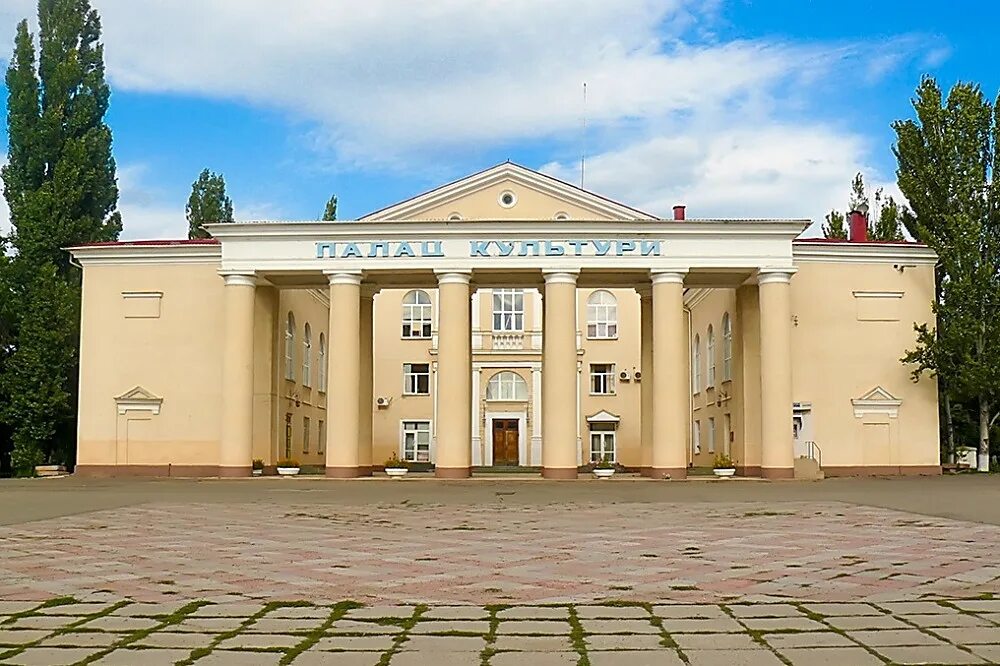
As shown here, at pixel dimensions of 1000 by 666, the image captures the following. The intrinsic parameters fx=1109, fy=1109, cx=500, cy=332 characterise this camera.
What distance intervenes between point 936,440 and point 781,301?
291 inches

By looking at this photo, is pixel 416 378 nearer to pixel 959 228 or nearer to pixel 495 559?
pixel 959 228

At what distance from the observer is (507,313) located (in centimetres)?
5075

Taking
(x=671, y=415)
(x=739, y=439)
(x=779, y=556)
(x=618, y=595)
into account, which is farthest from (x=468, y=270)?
(x=618, y=595)

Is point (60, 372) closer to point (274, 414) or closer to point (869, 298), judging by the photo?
point (274, 414)

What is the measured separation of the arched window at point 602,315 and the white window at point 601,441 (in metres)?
4.17

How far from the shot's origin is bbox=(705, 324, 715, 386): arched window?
42.6 meters

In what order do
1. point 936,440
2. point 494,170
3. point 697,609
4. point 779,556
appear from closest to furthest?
point 697,609 → point 779,556 → point 936,440 → point 494,170

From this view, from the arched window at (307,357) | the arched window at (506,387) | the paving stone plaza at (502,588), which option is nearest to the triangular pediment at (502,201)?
the arched window at (307,357)

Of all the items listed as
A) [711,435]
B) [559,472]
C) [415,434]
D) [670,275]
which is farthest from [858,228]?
[415,434]

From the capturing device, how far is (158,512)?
18.0 meters

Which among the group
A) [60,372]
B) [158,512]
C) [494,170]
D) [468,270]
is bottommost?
[158,512]

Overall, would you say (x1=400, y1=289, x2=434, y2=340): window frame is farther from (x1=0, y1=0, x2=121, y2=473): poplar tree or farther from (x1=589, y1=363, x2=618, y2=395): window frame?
(x1=0, y1=0, x2=121, y2=473): poplar tree

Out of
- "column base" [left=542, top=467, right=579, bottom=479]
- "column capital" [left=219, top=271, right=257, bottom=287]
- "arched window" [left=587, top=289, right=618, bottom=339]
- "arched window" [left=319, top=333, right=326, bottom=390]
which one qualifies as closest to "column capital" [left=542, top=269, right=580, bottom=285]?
"column base" [left=542, top=467, right=579, bottom=479]

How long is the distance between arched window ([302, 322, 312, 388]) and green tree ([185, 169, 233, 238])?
12593 mm
